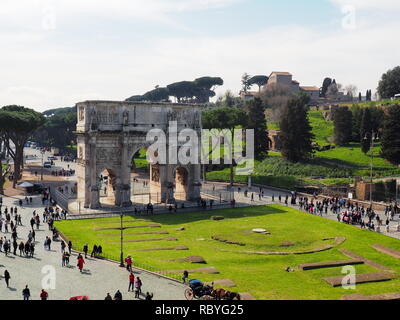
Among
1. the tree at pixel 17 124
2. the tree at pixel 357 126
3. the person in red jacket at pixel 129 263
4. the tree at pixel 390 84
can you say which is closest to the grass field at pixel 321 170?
the tree at pixel 357 126

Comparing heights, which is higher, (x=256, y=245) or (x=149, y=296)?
(x=149, y=296)

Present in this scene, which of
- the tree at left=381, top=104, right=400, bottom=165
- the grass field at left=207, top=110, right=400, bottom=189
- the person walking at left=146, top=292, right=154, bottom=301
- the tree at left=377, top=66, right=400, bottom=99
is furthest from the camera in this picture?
the tree at left=377, top=66, right=400, bottom=99

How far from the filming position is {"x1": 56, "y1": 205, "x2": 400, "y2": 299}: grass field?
27.5m

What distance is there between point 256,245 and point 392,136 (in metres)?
45.1

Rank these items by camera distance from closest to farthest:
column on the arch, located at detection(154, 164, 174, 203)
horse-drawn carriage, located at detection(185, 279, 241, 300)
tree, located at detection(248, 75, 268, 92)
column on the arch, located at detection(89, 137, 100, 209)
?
horse-drawn carriage, located at detection(185, 279, 241, 300) → column on the arch, located at detection(89, 137, 100, 209) → column on the arch, located at detection(154, 164, 174, 203) → tree, located at detection(248, 75, 268, 92)

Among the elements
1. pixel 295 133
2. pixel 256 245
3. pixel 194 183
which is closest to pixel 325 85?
pixel 295 133

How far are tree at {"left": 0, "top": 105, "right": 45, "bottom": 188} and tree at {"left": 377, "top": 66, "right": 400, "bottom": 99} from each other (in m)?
85.7

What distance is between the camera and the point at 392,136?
71.2 m

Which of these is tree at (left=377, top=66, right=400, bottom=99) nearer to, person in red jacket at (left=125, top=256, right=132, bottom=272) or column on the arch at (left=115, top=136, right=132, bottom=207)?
column on the arch at (left=115, top=136, right=132, bottom=207)

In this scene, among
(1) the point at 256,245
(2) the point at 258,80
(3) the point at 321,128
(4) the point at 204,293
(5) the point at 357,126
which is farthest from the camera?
(2) the point at 258,80

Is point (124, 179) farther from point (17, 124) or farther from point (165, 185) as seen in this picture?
point (17, 124)

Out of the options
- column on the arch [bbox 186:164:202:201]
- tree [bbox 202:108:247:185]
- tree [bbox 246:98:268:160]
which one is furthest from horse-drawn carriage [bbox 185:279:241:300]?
tree [bbox 246:98:268:160]

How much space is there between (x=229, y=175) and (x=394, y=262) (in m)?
42.1
